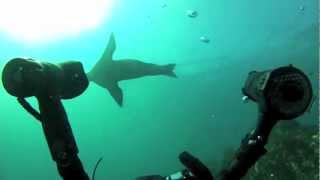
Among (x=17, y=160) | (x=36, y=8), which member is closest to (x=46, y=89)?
(x=36, y=8)

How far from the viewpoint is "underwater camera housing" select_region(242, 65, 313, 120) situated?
181 cm

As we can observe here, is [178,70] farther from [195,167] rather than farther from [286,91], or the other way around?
[286,91]

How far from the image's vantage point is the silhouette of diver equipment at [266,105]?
1.81 meters

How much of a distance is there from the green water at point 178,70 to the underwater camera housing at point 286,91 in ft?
56.4

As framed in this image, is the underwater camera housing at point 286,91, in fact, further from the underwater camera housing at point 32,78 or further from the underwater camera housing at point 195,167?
the underwater camera housing at point 32,78

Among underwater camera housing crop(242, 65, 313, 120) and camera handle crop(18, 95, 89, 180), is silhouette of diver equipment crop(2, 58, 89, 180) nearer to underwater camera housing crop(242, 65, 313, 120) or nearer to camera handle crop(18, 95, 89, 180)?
camera handle crop(18, 95, 89, 180)

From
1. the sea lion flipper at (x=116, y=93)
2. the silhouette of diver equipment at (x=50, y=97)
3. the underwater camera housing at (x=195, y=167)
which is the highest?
the silhouette of diver equipment at (x=50, y=97)

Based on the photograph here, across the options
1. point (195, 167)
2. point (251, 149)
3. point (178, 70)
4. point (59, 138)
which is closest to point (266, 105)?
point (251, 149)

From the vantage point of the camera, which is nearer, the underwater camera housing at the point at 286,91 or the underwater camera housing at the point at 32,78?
the underwater camera housing at the point at 286,91

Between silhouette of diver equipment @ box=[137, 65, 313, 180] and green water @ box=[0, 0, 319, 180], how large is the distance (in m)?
17.1

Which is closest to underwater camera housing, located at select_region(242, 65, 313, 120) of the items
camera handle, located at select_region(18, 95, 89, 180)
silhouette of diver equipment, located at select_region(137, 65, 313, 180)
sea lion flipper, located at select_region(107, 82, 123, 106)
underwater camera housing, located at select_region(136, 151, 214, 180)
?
silhouette of diver equipment, located at select_region(137, 65, 313, 180)

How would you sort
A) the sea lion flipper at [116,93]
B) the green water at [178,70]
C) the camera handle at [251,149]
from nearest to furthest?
the camera handle at [251,149] < the sea lion flipper at [116,93] < the green water at [178,70]

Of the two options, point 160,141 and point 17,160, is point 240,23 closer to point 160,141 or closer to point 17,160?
point 160,141

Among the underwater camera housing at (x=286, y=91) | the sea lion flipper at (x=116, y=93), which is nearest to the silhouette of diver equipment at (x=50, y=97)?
the underwater camera housing at (x=286, y=91)
